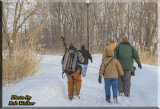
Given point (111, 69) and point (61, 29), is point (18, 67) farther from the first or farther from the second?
point (61, 29)

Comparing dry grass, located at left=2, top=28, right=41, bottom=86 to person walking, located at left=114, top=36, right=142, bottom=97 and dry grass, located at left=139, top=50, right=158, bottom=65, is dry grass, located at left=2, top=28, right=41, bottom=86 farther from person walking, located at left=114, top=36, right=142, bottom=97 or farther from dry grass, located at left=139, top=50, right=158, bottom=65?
dry grass, located at left=139, top=50, right=158, bottom=65

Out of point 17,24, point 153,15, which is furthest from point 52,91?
point 153,15

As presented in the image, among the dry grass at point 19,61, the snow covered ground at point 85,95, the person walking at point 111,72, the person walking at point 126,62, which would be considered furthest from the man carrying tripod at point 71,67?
the dry grass at point 19,61

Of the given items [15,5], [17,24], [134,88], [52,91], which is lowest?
[134,88]

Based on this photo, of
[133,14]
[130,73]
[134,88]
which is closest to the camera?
[130,73]

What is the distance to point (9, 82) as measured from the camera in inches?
308

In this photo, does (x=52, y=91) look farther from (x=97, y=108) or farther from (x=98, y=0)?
(x=98, y=0)

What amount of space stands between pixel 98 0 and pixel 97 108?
28630mm

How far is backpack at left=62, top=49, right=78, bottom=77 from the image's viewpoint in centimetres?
609

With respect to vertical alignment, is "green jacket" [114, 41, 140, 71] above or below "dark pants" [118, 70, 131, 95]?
above

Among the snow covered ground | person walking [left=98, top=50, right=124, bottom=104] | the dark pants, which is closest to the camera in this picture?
the snow covered ground

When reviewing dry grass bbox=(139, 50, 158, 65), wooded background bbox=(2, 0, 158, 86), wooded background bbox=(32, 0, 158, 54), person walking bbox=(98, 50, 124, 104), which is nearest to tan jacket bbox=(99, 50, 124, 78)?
person walking bbox=(98, 50, 124, 104)

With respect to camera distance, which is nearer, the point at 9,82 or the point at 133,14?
the point at 9,82

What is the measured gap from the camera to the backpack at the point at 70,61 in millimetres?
6094
